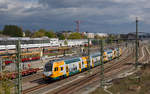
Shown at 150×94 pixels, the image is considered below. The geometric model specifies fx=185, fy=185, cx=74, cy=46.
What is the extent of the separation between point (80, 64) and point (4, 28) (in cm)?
11062

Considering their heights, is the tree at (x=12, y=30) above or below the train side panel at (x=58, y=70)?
above

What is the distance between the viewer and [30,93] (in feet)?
72.5

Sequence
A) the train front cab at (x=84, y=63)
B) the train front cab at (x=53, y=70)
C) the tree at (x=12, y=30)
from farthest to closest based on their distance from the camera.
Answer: the tree at (x=12, y=30)
the train front cab at (x=84, y=63)
the train front cab at (x=53, y=70)

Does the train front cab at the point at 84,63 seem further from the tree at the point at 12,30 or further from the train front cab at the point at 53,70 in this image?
the tree at the point at 12,30

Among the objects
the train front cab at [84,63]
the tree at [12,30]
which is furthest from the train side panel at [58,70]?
the tree at [12,30]

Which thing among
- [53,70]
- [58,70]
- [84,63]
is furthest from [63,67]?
[84,63]

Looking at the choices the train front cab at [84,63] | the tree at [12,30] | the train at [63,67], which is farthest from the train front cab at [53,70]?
the tree at [12,30]

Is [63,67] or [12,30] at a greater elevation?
[12,30]

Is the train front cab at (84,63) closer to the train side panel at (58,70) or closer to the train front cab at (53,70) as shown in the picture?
the train side panel at (58,70)

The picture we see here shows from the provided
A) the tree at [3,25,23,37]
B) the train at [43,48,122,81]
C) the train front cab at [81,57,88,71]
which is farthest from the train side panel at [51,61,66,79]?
the tree at [3,25,23,37]

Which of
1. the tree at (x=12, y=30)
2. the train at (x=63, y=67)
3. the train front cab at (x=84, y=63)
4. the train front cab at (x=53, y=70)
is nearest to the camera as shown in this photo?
the train front cab at (x=53, y=70)

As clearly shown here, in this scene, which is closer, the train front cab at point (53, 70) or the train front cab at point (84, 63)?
the train front cab at point (53, 70)

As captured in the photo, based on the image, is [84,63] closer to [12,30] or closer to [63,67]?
[63,67]

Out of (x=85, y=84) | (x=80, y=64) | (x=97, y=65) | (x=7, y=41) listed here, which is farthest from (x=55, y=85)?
(x=7, y=41)
